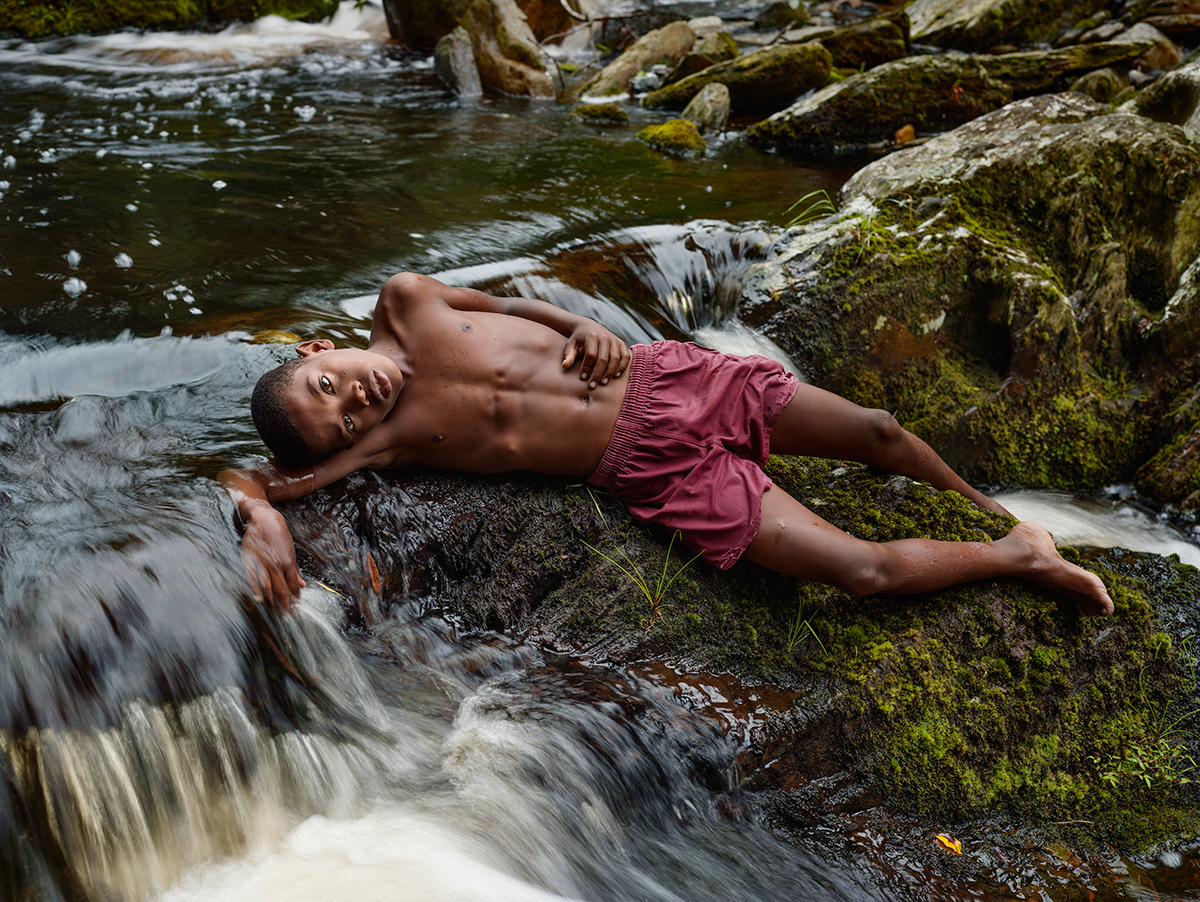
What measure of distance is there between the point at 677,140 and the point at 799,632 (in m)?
6.54

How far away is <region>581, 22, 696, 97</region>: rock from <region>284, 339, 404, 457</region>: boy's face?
9.24 meters

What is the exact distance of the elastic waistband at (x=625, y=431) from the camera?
3.25m

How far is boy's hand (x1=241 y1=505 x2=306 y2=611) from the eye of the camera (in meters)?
2.59

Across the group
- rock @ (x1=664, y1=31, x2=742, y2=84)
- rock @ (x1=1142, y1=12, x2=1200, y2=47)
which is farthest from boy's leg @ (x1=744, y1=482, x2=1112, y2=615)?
rock @ (x1=1142, y1=12, x2=1200, y2=47)

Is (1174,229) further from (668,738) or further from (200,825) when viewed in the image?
(200,825)

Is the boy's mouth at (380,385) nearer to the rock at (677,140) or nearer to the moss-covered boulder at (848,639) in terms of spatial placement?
the moss-covered boulder at (848,639)

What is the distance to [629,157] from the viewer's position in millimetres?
7938

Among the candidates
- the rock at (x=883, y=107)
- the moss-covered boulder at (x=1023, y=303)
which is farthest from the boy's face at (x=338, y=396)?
the rock at (x=883, y=107)

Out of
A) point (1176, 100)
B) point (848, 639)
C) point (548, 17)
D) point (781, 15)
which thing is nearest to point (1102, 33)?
point (781, 15)

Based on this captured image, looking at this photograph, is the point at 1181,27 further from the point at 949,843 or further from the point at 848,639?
the point at 949,843

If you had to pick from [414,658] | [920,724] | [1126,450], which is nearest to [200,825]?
[414,658]

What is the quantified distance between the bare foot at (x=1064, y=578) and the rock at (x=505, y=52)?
31.3 feet

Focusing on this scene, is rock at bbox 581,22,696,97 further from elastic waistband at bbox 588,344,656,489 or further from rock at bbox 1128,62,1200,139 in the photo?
elastic waistband at bbox 588,344,656,489

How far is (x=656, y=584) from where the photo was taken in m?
3.06
